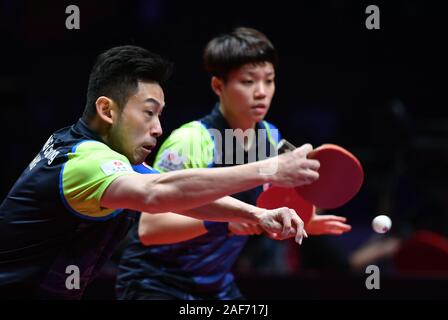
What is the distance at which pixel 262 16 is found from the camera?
7.34 m

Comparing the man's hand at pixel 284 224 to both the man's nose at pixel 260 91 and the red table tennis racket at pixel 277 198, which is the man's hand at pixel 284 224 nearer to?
the red table tennis racket at pixel 277 198

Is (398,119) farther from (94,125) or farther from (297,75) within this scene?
(94,125)

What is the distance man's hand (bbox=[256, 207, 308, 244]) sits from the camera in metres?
2.81

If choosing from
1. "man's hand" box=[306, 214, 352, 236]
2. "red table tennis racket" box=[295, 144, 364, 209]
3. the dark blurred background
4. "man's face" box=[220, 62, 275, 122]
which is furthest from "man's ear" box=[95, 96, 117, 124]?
the dark blurred background

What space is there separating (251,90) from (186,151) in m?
0.53

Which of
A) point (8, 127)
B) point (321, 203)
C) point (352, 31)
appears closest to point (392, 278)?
point (321, 203)

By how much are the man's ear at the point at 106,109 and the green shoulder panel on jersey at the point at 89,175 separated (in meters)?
0.16

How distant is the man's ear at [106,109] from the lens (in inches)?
120

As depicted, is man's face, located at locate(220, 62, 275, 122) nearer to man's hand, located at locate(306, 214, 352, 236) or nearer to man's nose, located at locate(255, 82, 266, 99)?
man's nose, located at locate(255, 82, 266, 99)

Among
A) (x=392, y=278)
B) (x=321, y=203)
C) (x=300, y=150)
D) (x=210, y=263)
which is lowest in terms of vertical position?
(x=392, y=278)

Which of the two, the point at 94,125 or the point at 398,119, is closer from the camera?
the point at 94,125

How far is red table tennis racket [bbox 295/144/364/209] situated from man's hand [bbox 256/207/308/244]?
0.43 meters

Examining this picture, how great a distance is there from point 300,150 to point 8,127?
4.89 m

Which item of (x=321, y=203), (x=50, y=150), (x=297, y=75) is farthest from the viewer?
(x=297, y=75)
